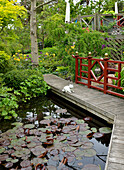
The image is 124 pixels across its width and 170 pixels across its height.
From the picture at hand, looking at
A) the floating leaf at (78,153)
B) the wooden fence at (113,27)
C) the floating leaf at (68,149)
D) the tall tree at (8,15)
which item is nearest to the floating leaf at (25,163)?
the floating leaf at (68,149)

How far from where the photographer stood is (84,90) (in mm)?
6180

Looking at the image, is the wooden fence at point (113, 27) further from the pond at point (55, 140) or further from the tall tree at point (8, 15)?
the pond at point (55, 140)

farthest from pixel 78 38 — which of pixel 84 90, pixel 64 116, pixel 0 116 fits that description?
pixel 0 116

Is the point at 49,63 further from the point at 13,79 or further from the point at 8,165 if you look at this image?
the point at 8,165

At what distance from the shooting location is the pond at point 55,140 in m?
2.98

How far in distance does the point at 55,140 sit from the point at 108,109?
4.93 ft

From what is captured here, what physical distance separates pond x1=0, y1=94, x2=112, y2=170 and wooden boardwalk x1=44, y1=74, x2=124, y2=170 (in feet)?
0.93

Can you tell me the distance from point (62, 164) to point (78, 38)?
18.9ft

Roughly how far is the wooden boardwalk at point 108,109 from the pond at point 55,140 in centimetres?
28

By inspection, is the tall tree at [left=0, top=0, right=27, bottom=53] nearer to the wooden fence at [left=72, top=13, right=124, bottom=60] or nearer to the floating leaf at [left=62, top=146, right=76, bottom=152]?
the floating leaf at [left=62, top=146, right=76, bottom=152]

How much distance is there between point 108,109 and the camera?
442 cm

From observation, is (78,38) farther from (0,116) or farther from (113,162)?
(113,162)

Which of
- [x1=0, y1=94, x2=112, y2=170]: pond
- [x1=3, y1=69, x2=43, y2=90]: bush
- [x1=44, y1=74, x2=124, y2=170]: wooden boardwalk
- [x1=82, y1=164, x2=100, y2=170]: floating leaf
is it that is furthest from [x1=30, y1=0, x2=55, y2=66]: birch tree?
[x1=82, y1=164, x2=100, y2=170]: floating leaf

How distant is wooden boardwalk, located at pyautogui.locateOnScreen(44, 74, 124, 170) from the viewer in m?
2.61
